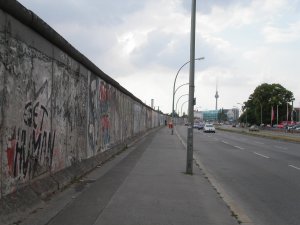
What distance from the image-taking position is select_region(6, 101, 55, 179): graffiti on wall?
7185 mm

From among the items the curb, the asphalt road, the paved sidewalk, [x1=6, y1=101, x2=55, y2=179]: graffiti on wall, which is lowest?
the asphalt road

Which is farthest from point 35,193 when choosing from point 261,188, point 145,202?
point 261,188

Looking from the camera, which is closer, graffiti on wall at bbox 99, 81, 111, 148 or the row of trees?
graffiti on wall at bbox 99, 81, 111, 148

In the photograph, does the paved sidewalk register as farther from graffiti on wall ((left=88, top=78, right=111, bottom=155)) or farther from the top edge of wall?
the top edge of wall

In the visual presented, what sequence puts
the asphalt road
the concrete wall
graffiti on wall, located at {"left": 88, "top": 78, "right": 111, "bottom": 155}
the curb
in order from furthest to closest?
1. graffiti on wall, located at {"left": 88, "top": 78, "right": 111, "bottom": 155}
2. the asphalt road
3. the concrete wall
4. the curb

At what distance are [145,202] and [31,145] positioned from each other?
2.38 metres

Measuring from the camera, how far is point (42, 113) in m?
8.80

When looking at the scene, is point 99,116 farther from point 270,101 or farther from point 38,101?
point 270,101

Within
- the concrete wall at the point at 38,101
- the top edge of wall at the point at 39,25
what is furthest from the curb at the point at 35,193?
the top edge of wall at the point at 39,25

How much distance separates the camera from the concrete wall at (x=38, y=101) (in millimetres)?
6855

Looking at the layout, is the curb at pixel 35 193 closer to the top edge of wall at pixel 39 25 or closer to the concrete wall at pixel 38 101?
the concrete wall at pixel 38 101

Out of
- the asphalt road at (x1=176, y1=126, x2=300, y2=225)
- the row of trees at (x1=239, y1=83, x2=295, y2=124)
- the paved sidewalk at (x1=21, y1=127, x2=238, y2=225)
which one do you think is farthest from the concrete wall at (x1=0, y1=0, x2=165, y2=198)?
the row of trees at (x1=239, y1=83, x2=295, y2=124)

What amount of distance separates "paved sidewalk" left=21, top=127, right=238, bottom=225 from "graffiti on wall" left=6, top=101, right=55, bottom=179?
87 centimetres

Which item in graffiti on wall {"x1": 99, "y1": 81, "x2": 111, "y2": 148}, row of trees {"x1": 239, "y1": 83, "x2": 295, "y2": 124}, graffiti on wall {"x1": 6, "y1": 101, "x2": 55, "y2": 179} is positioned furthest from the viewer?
row of trees {"x1": 239, "y1": 83, "x2": 295, "y2": 124}
